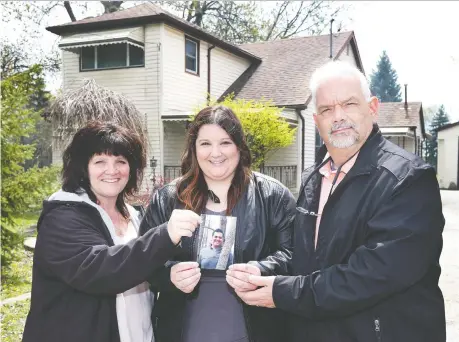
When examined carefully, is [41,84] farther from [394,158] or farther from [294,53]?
[294,53]

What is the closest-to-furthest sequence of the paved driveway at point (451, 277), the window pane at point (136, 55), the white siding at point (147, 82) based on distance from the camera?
the paved driveway at point (451, 277), the white siding at point (147, 82), the window pane at point (136, 55)

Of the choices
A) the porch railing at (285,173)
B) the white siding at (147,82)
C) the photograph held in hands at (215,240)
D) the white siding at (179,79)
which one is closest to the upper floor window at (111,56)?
the white siding at (147,82)

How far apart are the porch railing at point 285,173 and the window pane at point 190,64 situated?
5293 mm

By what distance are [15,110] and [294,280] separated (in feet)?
20.8

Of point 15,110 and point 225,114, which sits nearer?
point 225,114

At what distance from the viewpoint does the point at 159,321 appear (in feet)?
8.89

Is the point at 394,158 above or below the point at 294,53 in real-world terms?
below

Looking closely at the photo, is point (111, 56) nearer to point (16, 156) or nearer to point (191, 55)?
point (191, 55)

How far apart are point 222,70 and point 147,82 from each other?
4347 mm

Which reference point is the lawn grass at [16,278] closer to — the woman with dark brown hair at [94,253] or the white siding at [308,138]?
the woman with dark brown hair at [94,253]

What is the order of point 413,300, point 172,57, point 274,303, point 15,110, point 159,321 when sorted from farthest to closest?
1. point 172,57
2. point 15,110
3. point 159,321
4. point 274,303
5. point 413,300

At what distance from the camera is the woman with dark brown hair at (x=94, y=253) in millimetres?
2121

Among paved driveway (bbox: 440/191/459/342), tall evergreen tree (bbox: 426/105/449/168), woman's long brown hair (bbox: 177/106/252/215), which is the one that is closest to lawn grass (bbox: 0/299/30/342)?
woman's long brown hair (bbox: 177/106/252/215)

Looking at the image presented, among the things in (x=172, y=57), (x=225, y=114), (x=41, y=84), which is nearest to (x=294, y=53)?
(x=172, y=57)
